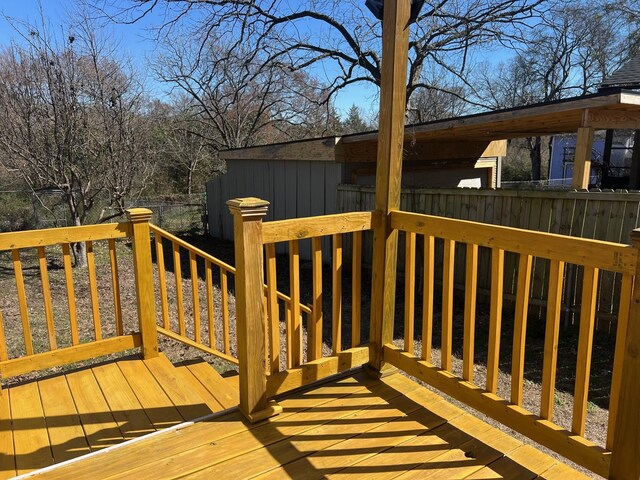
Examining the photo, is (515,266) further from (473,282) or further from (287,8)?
(287,8)

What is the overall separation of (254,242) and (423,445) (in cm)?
123

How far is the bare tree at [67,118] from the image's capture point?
675 centimetres

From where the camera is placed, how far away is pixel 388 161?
249 centimetres

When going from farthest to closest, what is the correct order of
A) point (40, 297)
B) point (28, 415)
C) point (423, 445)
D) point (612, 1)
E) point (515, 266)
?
point (612, 1) → point (40, 297) → point (515, 266) → point (28, 415) → point (423, 445)

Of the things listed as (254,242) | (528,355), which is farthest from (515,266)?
(254,242)

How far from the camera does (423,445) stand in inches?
81.1

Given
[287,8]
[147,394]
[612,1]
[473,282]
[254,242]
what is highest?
[612,1]

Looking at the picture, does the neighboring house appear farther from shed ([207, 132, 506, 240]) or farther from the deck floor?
the deck floor

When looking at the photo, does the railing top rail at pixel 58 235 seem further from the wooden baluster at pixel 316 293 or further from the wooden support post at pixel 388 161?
the wooden support post at pixel 388 161

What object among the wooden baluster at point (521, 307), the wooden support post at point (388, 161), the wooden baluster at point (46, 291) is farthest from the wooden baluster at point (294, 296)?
the wooden baluster at point (46, 291)

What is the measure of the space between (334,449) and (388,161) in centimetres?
151

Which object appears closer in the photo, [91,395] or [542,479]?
[542,479]

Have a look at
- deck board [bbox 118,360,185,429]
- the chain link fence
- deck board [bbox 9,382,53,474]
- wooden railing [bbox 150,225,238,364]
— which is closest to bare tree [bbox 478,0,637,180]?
the chain link fence

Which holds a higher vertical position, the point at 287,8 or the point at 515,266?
the point at 287,8
